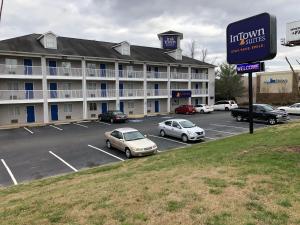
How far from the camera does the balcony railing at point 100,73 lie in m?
35.9

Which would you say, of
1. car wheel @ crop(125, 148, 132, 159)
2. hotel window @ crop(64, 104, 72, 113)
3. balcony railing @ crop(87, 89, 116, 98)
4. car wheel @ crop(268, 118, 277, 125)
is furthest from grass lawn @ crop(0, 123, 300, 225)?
balcony railing @ crop(87, 89, 116, 98)

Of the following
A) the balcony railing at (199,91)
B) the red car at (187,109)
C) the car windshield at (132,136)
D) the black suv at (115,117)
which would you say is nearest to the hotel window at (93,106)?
the black suv at (115,117)

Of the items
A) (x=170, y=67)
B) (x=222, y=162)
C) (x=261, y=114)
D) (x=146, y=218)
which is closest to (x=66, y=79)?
(x=170, y=67)

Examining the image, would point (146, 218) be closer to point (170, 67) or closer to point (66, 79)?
point (66, 79)

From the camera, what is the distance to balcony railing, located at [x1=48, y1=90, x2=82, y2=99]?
33.1m

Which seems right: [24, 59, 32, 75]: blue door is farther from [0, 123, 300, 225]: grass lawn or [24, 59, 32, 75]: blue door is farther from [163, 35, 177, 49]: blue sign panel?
[163, 35, 177, 49]: blue sign panel

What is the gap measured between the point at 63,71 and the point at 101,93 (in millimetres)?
5504

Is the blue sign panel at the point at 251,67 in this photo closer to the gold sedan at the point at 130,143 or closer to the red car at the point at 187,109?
the gold sedan at the point at 130,143

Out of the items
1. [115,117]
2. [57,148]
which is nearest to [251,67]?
[57,148]

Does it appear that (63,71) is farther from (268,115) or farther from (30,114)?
(268,115)

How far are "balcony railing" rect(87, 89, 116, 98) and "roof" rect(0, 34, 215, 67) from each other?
4275 millimetres

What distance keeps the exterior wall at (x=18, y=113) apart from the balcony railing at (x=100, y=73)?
6955mm

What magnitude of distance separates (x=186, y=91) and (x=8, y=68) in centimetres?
2516

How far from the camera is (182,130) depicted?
68.5 feet
